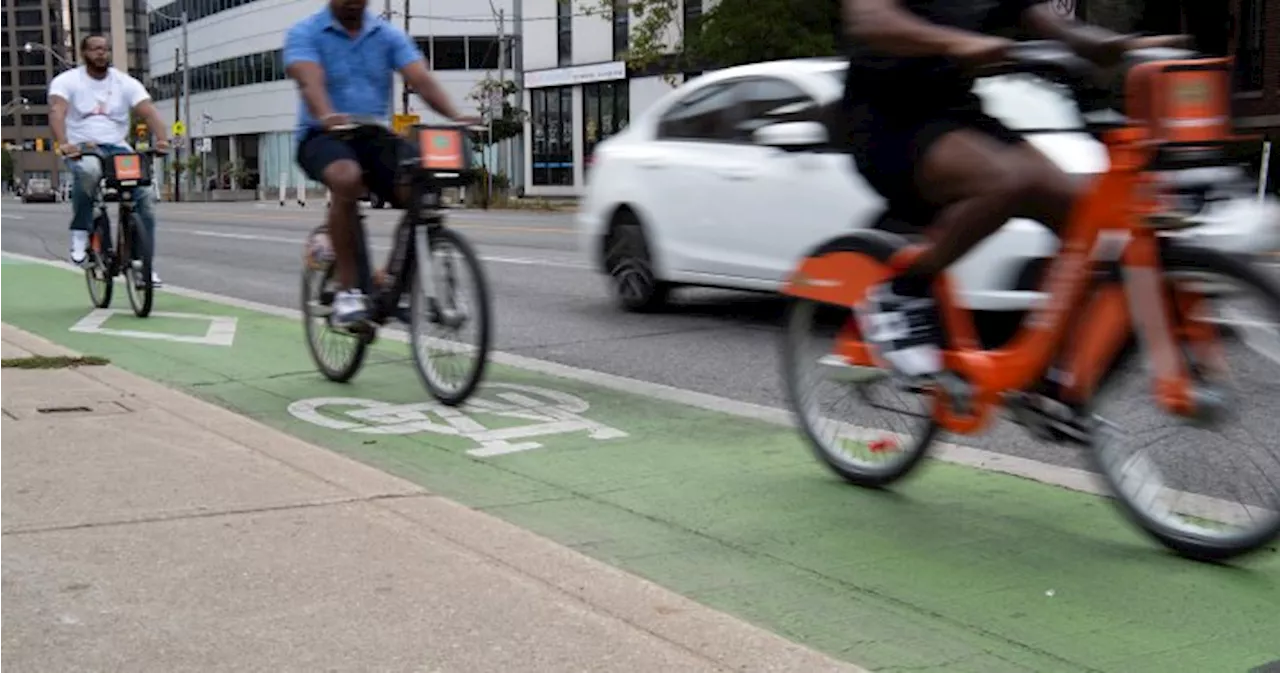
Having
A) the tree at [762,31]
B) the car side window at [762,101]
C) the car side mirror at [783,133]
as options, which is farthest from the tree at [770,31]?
the car side mirror at [783,133]

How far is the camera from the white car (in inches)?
317

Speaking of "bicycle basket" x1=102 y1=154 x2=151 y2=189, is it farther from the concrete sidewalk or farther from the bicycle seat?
the bicycle seat

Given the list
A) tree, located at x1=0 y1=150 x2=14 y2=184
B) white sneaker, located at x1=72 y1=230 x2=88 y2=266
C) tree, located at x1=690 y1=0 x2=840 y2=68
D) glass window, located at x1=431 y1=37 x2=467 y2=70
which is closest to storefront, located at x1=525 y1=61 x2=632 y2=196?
glass window, located at x1=431 y1=37 x2=467 y2=70

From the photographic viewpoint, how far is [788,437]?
569cm

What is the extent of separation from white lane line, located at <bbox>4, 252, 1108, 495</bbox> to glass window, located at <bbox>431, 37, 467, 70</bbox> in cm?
6335

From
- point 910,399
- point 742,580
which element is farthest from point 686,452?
point 742,580

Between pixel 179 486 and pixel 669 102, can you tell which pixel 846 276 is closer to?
pixel 179 486

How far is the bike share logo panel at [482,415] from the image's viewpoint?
576cm

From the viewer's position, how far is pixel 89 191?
10086mm

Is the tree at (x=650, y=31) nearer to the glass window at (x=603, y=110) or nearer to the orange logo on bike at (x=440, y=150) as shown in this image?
the glass window at (x=603, y=110)

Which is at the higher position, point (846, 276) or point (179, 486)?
point (846, 276)

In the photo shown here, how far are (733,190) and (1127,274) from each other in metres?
5.52

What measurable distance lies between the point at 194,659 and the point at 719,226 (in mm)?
6513

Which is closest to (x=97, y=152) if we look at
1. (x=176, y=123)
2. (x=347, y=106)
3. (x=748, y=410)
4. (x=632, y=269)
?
(x=632, y=269)
